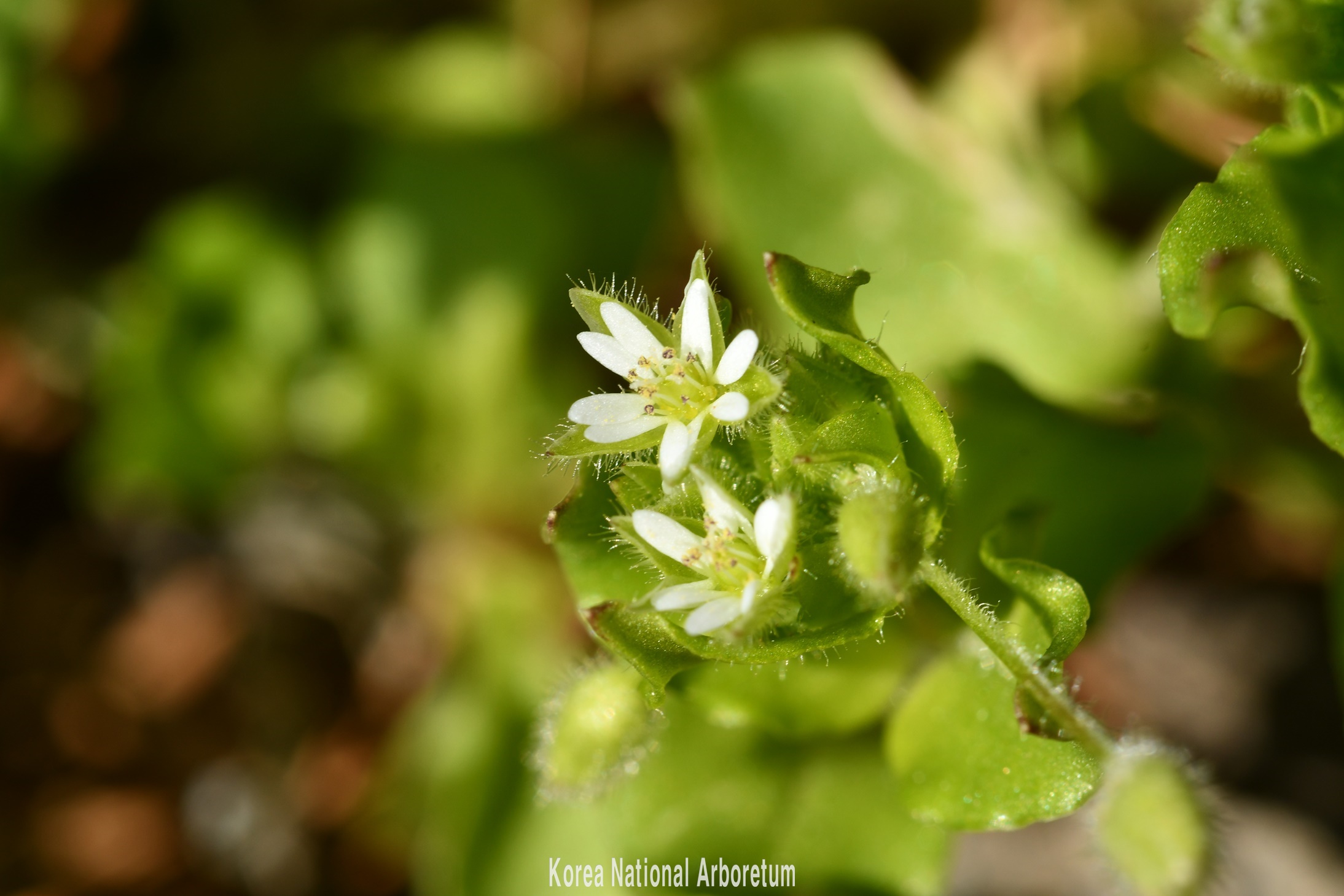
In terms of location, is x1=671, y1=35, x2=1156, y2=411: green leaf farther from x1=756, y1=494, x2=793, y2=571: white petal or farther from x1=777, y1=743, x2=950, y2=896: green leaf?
x1=756, y1=494, x2=793, y2=571: white petal

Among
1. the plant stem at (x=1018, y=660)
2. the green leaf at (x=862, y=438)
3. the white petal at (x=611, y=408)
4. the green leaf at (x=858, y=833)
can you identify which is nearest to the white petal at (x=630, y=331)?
the white petal at (x=611, y=408)

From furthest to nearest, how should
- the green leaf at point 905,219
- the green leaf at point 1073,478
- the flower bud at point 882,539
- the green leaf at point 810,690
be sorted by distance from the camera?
the green leaf at point 905,219
the green leaf at point 1073,478
the green leaf at point 810,690
the flower bud at point 882,539

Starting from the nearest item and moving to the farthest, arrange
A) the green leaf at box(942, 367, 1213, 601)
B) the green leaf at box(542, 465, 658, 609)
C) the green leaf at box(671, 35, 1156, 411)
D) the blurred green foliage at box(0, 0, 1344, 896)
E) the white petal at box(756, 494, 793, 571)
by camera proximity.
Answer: the white petal at box(756, 494, 793, 571) → the blurred green foliage at box(0, 0, 1344, 896) → the green leaf at box(542, 465, 658, 609) → the green leaf at box(942, 367, 1213, 601) → the green leaf at box(671, 35, 1156, 411)

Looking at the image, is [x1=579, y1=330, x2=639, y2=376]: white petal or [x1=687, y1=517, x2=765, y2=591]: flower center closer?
[x1=687, y1=517, x2=765, y2=591]: flower center

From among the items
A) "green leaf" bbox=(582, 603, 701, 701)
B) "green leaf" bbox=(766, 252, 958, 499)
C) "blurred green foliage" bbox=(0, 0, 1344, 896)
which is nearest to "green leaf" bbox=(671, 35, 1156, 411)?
"blurred green foliage" bbox=(0, 0, 1344, 896)

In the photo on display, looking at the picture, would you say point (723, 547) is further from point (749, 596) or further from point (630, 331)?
point (630, 331)

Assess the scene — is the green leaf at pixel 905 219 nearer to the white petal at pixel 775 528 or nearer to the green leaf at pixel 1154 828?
the green leaf at pixel 1154 828

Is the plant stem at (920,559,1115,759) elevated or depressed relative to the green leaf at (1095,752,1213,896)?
elevated

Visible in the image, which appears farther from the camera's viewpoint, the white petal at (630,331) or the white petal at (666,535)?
the white petal at (630,331)

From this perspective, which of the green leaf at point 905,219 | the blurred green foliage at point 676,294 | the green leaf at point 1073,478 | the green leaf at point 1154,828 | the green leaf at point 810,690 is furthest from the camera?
the green leaf at point 905,219
